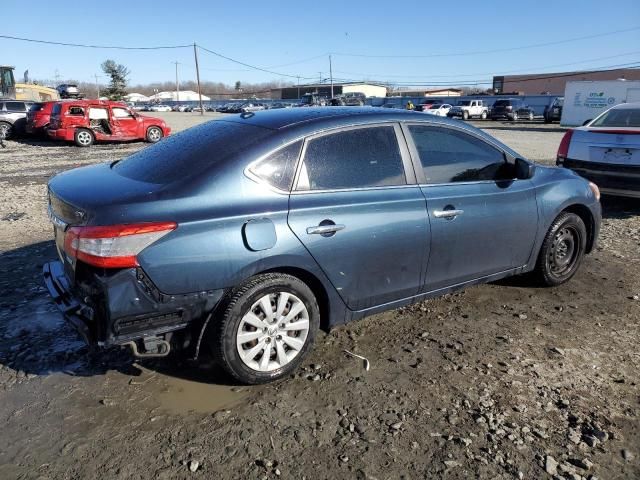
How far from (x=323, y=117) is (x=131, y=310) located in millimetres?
1756

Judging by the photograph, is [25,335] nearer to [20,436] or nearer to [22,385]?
[22,385]

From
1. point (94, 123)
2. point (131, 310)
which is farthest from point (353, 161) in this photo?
point (94, 123)

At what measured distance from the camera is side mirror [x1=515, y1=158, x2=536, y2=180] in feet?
13.5

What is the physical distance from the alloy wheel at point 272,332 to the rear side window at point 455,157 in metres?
1.41

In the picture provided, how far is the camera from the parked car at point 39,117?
18631 mm

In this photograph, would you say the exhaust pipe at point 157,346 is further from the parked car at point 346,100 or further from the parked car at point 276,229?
the parked car at point 346,100

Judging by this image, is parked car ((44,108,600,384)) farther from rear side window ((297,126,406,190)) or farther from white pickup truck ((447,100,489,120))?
white pickup truck ((447,100,489,120))

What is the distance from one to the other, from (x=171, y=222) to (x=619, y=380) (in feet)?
9.55

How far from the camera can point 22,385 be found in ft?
10.5

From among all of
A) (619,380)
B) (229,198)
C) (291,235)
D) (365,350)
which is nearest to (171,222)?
(229,198)

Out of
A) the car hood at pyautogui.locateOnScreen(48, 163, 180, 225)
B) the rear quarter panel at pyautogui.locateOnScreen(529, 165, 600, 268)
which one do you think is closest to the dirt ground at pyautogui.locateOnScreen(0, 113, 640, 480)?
the rear quarter panel at pyautogui.locateOnScreen(529, 165, 600, 268)

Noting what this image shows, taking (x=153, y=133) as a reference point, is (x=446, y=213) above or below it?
above

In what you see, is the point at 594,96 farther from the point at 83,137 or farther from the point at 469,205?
the point at 469,205

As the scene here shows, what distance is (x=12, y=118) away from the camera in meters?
19.7
